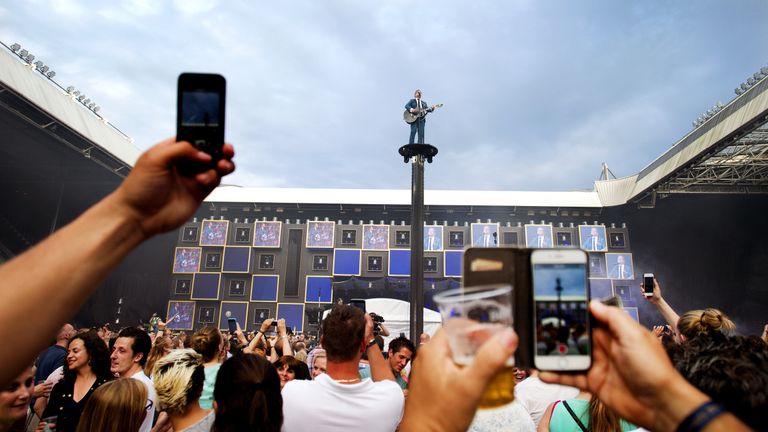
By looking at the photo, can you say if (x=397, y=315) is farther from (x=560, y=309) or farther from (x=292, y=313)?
(x=560, y=309)

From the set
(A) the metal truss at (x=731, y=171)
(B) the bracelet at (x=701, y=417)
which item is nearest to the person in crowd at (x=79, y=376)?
(B) the bracelet at (x=701, y=417)

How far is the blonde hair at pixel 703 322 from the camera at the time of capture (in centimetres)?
325

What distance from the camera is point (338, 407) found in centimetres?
259

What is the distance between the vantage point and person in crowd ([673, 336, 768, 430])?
1.21m

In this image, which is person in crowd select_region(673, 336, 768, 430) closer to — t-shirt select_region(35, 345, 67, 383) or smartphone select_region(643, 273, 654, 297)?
smartphone select_region(643, 273, 654, 297)

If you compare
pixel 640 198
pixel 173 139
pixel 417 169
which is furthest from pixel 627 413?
pixel 640 198

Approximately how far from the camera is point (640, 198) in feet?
83.5

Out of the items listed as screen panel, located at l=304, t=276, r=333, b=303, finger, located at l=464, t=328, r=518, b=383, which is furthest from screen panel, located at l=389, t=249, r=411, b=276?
finger, located at l=464, t=328, r=518, b=383

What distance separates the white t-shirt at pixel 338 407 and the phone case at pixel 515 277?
1.82 m

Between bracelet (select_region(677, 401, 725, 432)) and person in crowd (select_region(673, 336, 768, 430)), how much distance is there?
0.27 meters

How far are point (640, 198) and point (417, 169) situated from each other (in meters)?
20.5

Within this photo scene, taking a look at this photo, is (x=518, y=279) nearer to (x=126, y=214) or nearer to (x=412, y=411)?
(x=412, y=411)

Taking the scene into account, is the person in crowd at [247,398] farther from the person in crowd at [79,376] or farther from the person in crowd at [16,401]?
the person in crowd at [79,376]

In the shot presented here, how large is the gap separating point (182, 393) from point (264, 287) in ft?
87.3
